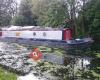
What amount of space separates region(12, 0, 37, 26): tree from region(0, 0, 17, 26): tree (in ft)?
40.3

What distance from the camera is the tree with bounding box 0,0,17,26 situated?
60369 mm

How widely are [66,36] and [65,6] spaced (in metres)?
6.94

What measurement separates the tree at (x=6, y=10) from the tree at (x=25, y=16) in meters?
12.3

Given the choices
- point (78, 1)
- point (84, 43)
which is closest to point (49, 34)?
point (84, 43)

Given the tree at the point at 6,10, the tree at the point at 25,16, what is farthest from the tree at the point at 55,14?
the tree at the point at 6,10

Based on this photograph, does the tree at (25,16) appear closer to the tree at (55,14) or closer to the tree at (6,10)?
the tree at (55,14)

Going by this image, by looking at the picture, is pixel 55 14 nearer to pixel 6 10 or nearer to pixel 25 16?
pixel 25 16

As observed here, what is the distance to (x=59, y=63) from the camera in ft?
55.6

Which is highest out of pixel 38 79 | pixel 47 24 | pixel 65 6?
pixel 65 6

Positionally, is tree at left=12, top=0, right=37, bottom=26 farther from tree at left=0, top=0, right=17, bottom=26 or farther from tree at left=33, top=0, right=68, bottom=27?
tree at left=0, top=0, right=17, bottom=26

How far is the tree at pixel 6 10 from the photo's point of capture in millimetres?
60369

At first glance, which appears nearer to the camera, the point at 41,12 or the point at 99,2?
the point at 99,2

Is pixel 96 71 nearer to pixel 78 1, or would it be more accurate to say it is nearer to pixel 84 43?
pixel 84 43

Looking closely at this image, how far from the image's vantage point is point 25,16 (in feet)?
157
